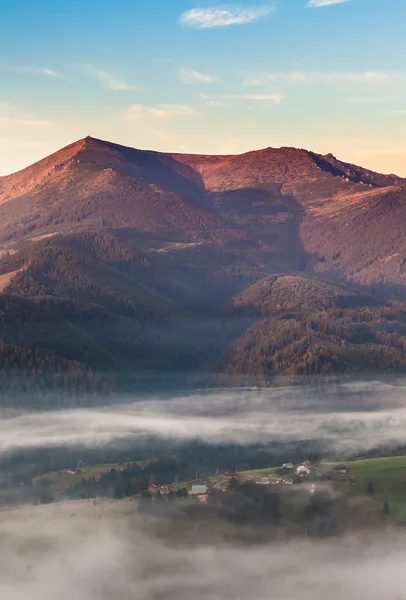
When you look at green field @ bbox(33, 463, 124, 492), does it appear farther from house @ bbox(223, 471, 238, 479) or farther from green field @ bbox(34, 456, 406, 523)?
house @ bbox(223, 471, 238, 479)

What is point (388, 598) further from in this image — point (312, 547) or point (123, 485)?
point (123, 485)

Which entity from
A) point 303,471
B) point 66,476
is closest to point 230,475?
point 303,471

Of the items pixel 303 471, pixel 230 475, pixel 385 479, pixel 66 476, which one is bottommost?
pixel 66 476

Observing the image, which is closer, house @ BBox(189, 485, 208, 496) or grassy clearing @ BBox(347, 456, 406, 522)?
grassy clearing @ BBox(347, 456, 406, 522)

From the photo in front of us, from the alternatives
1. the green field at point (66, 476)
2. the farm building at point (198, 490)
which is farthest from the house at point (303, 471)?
the green field at point (66, 476)

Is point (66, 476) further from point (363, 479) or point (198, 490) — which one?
point (363, 479)

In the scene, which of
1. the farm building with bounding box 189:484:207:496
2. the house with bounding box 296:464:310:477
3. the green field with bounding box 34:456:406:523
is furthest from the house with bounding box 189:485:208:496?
the house with bounding box 296:464:310:477

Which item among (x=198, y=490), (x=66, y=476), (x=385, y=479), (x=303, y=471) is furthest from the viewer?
(x=66, y=476)
